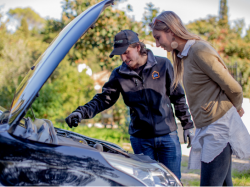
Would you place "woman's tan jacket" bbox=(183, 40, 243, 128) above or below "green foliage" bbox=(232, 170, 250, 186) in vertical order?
above

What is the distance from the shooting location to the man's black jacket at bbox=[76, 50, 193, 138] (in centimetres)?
223

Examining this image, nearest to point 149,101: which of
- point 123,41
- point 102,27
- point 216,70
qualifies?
point 123,41

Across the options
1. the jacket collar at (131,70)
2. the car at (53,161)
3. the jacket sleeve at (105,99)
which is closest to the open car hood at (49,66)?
the car at (53,161)

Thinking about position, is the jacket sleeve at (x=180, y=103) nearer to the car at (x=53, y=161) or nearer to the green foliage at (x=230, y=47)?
the car at (x=53, y=161)

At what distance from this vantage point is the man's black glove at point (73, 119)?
212 centimetres

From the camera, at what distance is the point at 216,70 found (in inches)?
63.4

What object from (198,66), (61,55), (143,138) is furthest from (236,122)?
(61,55)

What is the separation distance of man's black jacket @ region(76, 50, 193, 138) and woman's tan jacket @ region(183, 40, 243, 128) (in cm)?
50

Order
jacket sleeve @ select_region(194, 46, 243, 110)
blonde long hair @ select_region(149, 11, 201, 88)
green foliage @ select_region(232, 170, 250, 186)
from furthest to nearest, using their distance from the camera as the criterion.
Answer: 1. green foliage @ select_region(232, 170, 250, 186)
2. blonde long hair @ select_region(149, 11, 201, 88)
3. jacket sleeve @ select_region(194, 46, 243, 110)

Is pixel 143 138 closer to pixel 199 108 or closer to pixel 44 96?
pixel 199 108

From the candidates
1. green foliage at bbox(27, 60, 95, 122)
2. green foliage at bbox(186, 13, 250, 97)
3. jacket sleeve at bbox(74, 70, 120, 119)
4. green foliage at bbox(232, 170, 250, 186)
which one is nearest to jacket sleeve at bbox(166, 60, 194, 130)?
jacket sleeve at bbox(74, 70, 120, 119)

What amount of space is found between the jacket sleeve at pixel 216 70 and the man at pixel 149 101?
0.66 metres

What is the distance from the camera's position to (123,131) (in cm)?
671

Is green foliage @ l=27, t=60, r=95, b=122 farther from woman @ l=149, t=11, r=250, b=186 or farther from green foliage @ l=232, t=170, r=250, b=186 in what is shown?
woman @ l=149, t=11, r=250, b=186
